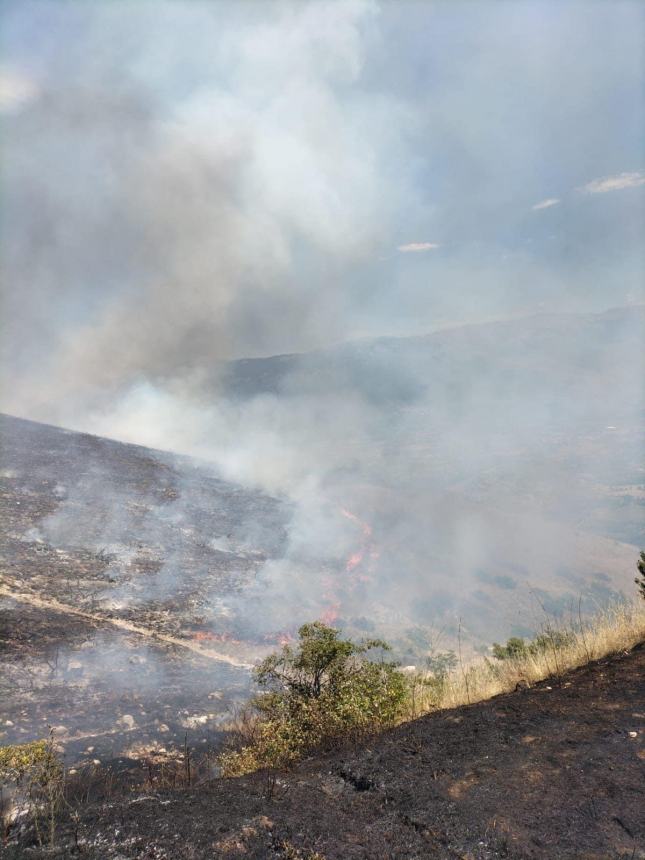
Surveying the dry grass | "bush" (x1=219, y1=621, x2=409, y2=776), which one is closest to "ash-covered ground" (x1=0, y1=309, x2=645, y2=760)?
the dry grass

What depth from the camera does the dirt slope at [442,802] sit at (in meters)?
4.07

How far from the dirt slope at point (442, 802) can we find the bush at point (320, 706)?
2.47 feet

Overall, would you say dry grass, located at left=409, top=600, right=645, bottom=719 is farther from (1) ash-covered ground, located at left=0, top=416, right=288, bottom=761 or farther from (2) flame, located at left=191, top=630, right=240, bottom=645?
(2) flame, located at left=191, top=630, right=240, bottom=645

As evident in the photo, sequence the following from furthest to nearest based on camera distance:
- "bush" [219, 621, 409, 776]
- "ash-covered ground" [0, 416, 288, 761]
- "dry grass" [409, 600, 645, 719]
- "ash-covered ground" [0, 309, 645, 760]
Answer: "ash-covered ground" [0, 309, 645, 760], "ash-covered ground" [0, 416, 288, 761], "dry grass" [409, 600, 645, 719], "bush" [219, 621, 409, 776]

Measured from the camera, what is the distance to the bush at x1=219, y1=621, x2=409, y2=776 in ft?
22.5

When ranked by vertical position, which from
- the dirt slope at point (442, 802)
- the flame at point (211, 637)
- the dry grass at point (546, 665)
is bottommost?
the flame at point (211, 637)

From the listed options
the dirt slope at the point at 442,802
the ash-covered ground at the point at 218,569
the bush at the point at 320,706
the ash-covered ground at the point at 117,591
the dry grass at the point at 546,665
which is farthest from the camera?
the ash-covered ground at the point at 218,569

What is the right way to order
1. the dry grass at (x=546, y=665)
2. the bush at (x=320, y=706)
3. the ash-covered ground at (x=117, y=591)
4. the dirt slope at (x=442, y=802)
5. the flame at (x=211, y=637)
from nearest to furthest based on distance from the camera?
the dirt slope at (x=442, y=802)
the bush at (x=320, y=706)
the dry grass at (x=546, y=665)
the ash-covered ground at (x=117, y=591)
the flame at (x=211, y=637)

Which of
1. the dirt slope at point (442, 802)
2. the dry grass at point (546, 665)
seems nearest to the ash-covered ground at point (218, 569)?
the dry grass at point (546, 665)

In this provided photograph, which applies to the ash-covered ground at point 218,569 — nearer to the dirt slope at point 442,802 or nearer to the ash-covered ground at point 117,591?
the ash-covered ground at point 117,591

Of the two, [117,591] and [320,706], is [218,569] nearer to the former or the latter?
[117,591]

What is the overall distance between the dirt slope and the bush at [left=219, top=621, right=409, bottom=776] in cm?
75

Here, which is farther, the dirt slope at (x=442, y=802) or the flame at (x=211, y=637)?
the flame at (x=211, y=637)

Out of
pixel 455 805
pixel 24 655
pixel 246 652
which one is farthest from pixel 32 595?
pixel 455 805
